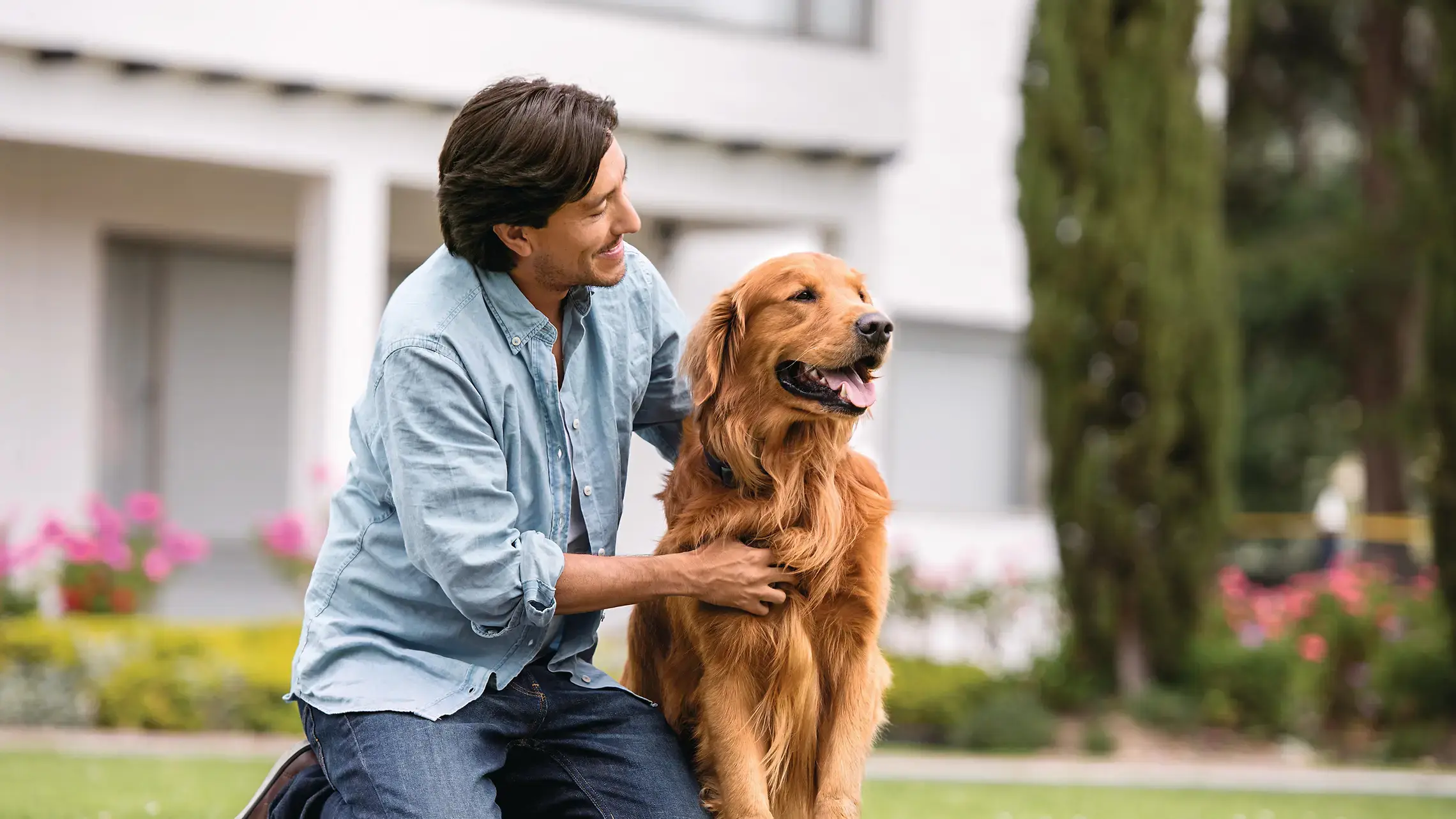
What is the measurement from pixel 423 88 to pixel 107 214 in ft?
9.02

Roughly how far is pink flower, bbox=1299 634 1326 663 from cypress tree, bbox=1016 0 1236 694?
0.80m

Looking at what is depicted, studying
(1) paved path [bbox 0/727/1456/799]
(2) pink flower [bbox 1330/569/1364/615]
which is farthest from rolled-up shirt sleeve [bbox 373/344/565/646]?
(2) pink flower [bbox 1330/569/1364/615]

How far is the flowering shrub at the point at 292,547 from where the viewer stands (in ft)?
29.1

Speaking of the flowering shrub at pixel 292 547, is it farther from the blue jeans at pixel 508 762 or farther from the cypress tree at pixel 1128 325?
the blue jeans at pixel 508 762

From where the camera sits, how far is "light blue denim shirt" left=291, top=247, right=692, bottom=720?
3.10 metres

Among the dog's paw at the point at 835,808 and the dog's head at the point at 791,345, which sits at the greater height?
the dog's head at the point at 791,345

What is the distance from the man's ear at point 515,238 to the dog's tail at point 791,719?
97 centimetres

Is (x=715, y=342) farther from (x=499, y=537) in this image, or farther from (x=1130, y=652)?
(x=1130, y=652)

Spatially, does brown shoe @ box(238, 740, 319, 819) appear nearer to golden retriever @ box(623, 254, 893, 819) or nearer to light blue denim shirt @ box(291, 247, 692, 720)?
light blue denim shirt @ box(291, 247, 692, 720)

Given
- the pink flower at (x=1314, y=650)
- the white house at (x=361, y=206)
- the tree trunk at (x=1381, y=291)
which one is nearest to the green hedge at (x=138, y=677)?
the white house at (x=361, y=206)

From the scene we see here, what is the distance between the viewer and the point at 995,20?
13133 millimetres

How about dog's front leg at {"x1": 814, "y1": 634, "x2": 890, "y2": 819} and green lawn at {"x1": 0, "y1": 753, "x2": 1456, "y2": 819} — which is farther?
green lawn at {"x1": 0, "y1": 753, "x2": 1456, "y2": 819}

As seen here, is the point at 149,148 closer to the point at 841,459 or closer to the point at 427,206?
the point at 427,206

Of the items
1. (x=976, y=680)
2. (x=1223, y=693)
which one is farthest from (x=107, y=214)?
(x=1223, y=693)
